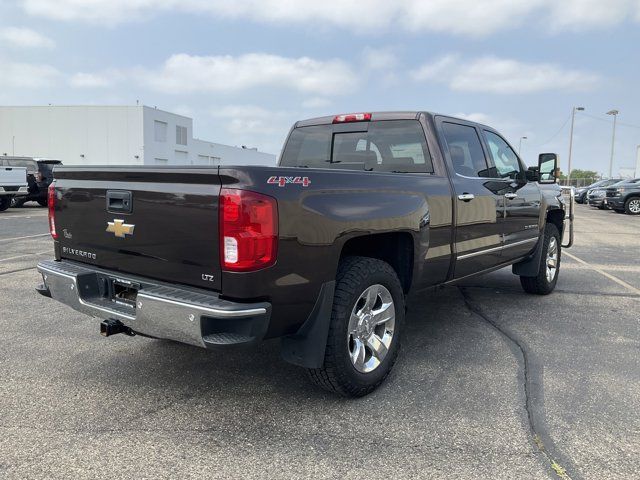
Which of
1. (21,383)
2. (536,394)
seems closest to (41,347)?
(21,383)

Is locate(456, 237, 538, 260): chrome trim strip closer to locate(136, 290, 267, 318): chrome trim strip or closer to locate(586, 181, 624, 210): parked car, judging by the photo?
locate(136, 290, 267, 318): chrome trim strip

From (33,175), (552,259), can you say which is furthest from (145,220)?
(33,175)

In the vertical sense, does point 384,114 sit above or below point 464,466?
above

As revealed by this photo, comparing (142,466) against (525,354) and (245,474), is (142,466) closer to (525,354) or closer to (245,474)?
(245,474)

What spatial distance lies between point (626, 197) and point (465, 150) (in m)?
21.8

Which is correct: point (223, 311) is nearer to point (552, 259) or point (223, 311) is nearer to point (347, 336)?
point (347, 336)

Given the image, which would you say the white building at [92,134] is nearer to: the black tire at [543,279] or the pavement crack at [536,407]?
the black tire at [543,279]

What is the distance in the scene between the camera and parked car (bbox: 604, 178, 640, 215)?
23000mm

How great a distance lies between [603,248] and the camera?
1148cm

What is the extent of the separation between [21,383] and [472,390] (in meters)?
2.99

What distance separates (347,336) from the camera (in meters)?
3.23

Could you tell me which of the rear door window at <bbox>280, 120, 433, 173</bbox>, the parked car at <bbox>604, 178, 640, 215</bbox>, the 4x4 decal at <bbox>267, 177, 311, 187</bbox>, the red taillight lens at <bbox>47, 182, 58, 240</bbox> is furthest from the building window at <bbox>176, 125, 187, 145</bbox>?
the 4x4 decal at <bbox>267, 177, 311, 187</bbox>

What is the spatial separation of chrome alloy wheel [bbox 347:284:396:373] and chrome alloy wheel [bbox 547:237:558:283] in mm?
3620

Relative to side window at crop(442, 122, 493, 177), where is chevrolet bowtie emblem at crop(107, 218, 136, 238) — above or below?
below
